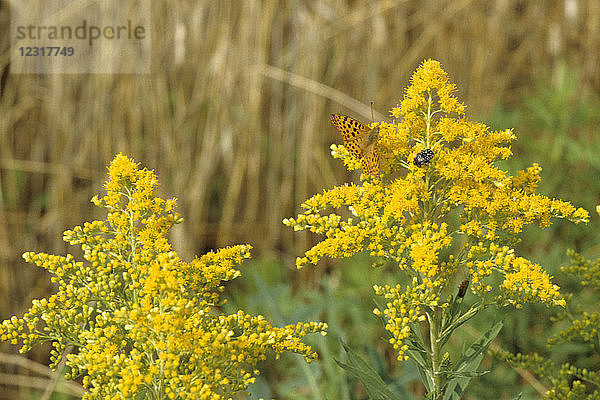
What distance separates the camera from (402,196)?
122 centimetres

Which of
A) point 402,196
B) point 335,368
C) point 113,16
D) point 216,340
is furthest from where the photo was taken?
point 113,16

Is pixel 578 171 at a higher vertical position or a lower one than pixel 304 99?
lower

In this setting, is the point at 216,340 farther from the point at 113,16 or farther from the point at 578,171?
the point at 578,171

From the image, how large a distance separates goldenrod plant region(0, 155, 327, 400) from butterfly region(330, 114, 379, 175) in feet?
1.00

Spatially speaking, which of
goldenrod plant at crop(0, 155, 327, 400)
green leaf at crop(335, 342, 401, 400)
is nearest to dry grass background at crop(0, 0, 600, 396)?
goldenrod plant at crop(0, 155, 327, 400)

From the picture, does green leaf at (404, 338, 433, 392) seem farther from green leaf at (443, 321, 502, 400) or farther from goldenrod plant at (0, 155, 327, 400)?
goldenrod plant at (0, 155, 327, 400)

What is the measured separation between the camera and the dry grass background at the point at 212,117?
302cm

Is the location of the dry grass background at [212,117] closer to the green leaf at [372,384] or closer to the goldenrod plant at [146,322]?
the goldenrod plant at [146,322]

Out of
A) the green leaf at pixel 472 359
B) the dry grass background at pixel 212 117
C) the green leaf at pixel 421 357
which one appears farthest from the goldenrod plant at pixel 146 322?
the dry grass background at pixel 212 117

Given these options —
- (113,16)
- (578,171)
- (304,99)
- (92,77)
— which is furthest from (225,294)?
(578,171)

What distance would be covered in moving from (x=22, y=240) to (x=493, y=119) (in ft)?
7.93

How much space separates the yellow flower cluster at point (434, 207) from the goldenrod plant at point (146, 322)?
0.64 ft

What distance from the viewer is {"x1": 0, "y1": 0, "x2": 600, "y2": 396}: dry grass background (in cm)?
302

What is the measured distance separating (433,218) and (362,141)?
23 centimetres
